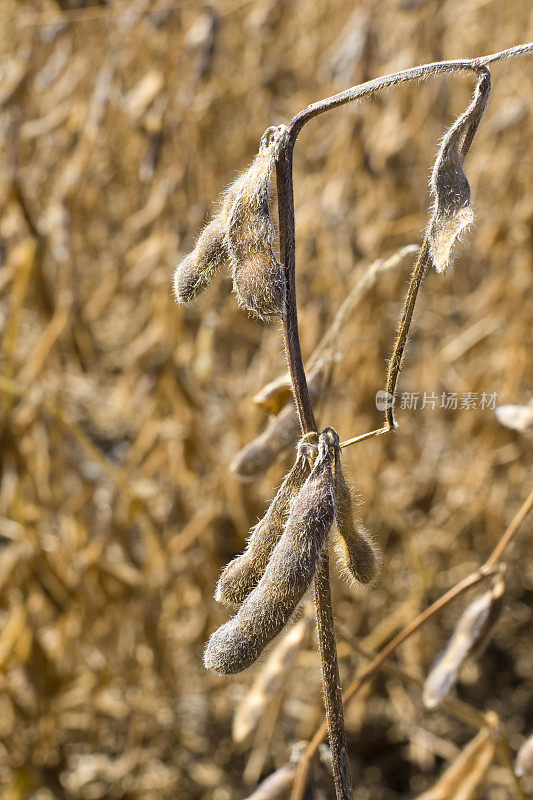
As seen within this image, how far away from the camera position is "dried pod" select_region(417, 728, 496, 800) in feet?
2.67

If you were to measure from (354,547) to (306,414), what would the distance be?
0.26ft

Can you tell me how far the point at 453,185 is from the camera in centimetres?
42

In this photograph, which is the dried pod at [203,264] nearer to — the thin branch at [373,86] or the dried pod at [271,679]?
the thin branch at [373,86]

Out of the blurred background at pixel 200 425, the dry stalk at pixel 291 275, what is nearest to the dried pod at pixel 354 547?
the dry stalk at pixel 291 275

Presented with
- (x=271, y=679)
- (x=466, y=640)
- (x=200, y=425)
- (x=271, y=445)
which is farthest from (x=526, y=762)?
(x=200, y=425)

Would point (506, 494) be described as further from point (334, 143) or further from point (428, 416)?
point (334, 143)

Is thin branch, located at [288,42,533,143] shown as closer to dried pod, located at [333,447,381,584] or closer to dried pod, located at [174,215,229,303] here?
dried pod, located at [174,215,229,303]

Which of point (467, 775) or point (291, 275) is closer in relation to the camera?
point (291, 275)

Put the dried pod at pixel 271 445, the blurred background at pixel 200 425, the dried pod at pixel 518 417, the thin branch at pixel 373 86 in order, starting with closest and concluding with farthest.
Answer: the thin branch at pixel 373 86 → the dried pod at pixel 271 445 → the dried pod at pixel 518 417 → the blurred background at pixel 200 425

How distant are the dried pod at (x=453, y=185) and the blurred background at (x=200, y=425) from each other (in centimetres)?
72

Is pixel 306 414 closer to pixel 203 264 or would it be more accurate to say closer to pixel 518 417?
pixel 203 264

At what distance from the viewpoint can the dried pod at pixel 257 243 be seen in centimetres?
39

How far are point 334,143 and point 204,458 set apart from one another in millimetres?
720

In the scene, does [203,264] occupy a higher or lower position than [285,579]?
higher
